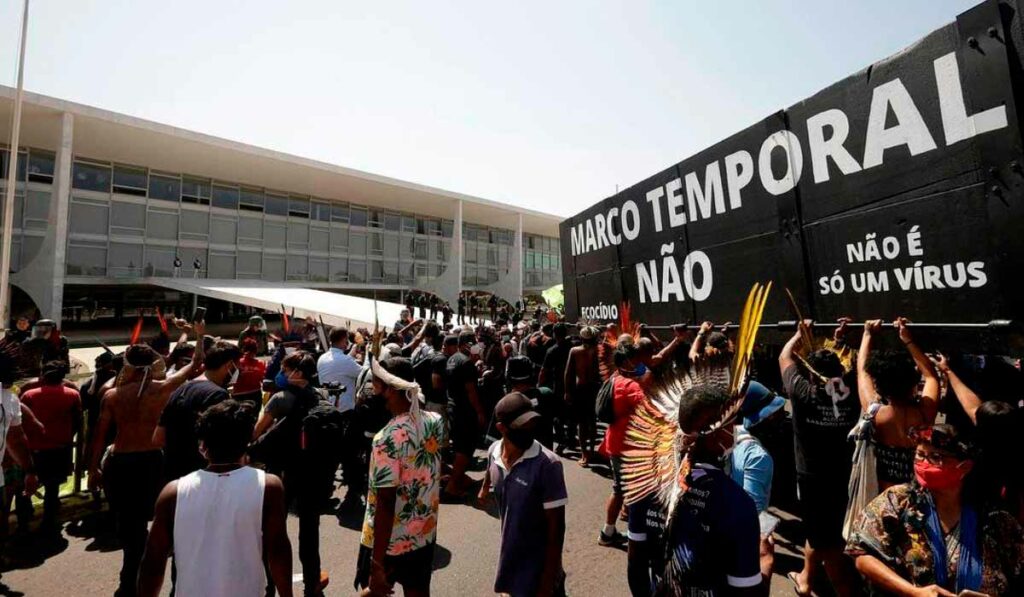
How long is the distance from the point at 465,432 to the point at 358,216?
3240 cm

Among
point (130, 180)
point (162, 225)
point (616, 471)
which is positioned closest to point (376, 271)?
point (162, 225)

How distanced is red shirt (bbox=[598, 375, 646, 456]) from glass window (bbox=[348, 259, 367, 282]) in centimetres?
3268

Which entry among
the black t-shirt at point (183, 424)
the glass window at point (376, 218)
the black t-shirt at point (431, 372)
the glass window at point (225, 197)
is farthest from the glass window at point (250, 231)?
the black t-shirt at point (183, 424)

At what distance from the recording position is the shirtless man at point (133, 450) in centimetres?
346

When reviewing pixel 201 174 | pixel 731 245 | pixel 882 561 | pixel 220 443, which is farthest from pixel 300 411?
pixel 201 174

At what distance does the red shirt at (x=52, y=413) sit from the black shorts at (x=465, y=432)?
390 cm

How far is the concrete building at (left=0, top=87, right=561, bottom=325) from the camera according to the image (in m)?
21.8

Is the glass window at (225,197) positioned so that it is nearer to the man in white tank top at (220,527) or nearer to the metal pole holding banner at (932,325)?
the man in white tank top at (220,527)

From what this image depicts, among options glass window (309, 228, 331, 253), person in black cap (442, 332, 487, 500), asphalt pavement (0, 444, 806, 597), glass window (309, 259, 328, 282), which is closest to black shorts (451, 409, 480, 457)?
person in black cap (442, 332, 487, 500)

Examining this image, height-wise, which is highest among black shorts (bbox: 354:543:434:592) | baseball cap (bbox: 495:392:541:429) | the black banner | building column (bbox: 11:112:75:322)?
building column (bbox: 11:112:75:322)

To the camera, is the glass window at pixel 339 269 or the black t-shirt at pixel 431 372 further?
the glass window at pixel 339 269

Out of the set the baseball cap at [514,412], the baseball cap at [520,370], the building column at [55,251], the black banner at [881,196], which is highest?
the building column at [55,251]

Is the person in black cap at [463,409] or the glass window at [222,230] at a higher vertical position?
the glass window at [222,230]

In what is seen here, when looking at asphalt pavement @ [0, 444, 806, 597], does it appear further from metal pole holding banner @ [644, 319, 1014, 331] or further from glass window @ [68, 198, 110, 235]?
glass window @ [68, 198, 110, 235]
